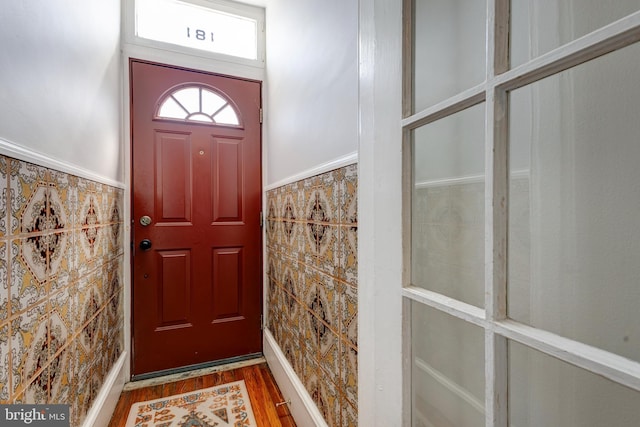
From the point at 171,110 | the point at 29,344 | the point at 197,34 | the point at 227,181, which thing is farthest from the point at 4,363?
the point at 197,34

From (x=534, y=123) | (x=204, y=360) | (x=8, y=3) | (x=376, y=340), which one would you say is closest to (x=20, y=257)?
(x=8, y=3)

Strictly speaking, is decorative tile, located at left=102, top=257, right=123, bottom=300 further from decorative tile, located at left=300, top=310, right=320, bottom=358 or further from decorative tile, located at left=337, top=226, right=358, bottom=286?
decorative tile, located at left=337, top=226, right=358, bottom=286

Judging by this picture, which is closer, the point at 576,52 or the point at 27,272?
the point at 576,52

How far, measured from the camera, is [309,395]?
4.25ft

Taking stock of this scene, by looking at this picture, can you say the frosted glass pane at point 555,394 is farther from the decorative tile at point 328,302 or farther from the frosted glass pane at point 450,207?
the decorative tile at point 328,302

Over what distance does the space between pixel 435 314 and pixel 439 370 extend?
111 millimetres

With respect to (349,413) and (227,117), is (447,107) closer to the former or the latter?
(349,413)

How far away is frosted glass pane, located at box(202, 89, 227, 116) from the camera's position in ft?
6.44

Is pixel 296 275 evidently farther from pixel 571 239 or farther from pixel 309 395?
pixel 571 239

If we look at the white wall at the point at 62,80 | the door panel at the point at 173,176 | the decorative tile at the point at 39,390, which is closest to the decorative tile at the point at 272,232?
the door panel at the point at 173,176

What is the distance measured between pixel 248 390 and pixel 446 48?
73.5 inches

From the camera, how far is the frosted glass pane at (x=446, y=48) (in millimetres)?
492

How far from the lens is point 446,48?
552 mm

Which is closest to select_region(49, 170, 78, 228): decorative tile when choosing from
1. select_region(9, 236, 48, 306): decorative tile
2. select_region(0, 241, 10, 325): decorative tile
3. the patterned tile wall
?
the patterned tile wall
